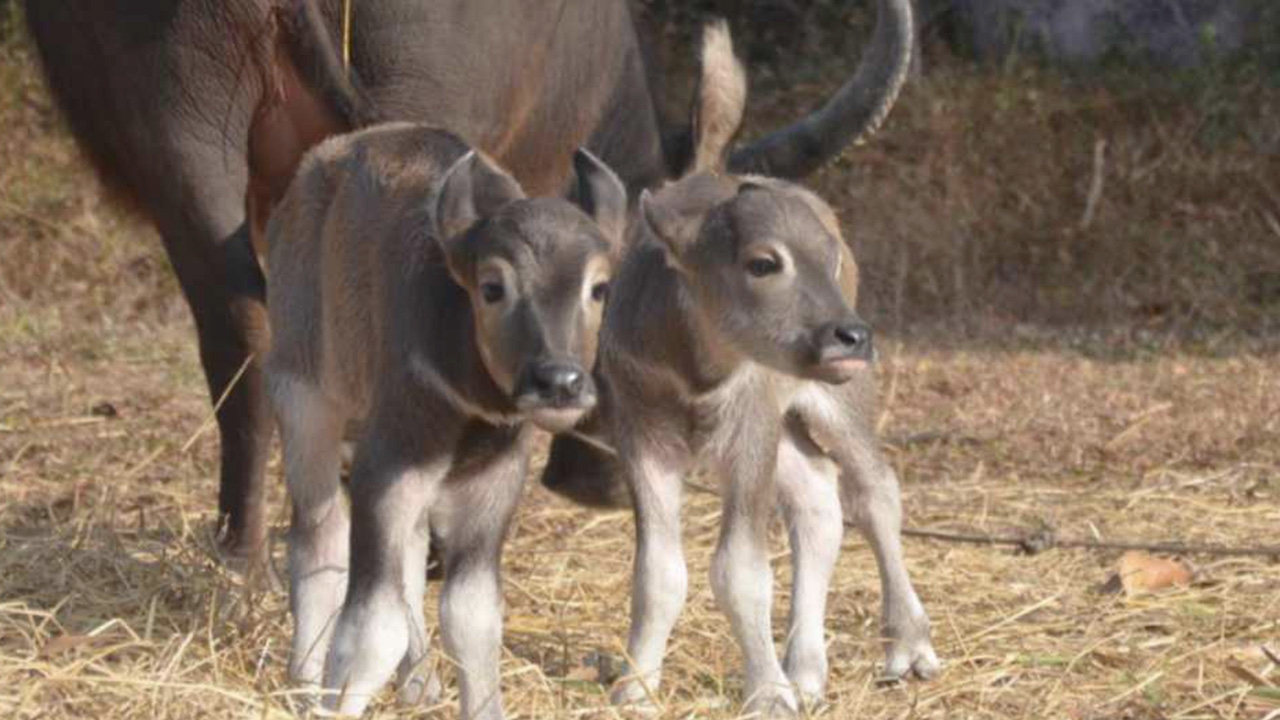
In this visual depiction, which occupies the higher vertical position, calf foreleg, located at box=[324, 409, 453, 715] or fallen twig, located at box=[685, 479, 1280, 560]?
calf foreleg, located at box=[324, 409, 453, 715]

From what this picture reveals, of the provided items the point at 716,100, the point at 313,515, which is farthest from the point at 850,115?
the point at 313,515

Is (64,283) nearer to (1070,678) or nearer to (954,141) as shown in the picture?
(954,141)

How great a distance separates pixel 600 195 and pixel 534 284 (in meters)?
0.36

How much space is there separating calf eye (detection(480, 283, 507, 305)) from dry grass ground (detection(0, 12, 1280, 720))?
2.77 feet

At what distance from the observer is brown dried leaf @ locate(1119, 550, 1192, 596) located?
6.44 m

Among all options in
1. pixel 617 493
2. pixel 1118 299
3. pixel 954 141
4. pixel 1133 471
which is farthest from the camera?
pixel 954 141

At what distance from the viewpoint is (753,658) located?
516 cm

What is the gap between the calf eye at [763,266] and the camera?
4.91m

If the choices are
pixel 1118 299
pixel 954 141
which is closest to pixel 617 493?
pixel 1118 299

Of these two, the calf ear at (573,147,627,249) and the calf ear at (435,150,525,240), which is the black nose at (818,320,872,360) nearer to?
the calf ear at (573,147,627,249)

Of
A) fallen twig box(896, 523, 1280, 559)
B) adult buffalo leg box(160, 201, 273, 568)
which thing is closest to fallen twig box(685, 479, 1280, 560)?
fallen twig box(896, 523, 1280, 559)

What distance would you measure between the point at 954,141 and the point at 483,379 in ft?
29.3

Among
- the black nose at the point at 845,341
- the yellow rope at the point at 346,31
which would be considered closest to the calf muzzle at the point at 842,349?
the black nose at the point at 845,341

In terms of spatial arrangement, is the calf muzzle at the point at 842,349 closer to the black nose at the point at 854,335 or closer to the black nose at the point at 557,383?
the black nose at the point at 854,335
